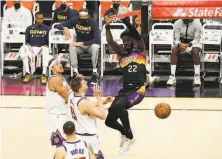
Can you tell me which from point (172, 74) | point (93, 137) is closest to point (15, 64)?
point (172, 74)

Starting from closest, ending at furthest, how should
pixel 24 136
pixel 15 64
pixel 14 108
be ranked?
1. pixel 24 136
2. pixel 14 108
3. pixel 15 64

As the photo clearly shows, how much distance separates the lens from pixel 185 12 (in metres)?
16.1

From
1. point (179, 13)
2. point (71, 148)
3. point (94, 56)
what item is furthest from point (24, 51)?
point (71, 148)

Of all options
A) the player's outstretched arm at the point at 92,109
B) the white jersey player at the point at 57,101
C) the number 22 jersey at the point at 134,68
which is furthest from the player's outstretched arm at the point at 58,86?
the number 22 jersey at the point at 134,68

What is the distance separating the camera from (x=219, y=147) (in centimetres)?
1107

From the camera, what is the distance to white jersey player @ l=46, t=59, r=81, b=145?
31.1 ft

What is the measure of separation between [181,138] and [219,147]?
83cm

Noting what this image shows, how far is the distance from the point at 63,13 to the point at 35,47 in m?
1.20

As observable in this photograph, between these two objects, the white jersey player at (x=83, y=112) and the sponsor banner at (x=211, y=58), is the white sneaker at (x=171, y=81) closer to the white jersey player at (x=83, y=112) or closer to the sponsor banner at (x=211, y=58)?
the sponsor banner at (x=211, y=58)

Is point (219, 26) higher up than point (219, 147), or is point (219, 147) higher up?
point (219, 26)

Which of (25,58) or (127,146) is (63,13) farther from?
(127,146)

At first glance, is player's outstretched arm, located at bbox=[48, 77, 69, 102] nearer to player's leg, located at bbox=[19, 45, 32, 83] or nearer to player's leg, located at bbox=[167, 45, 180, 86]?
player's leg, located at bbox=[167, 45, 180, 86]

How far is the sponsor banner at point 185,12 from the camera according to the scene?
52.6ft

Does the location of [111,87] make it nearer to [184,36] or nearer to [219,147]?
[184,36]
